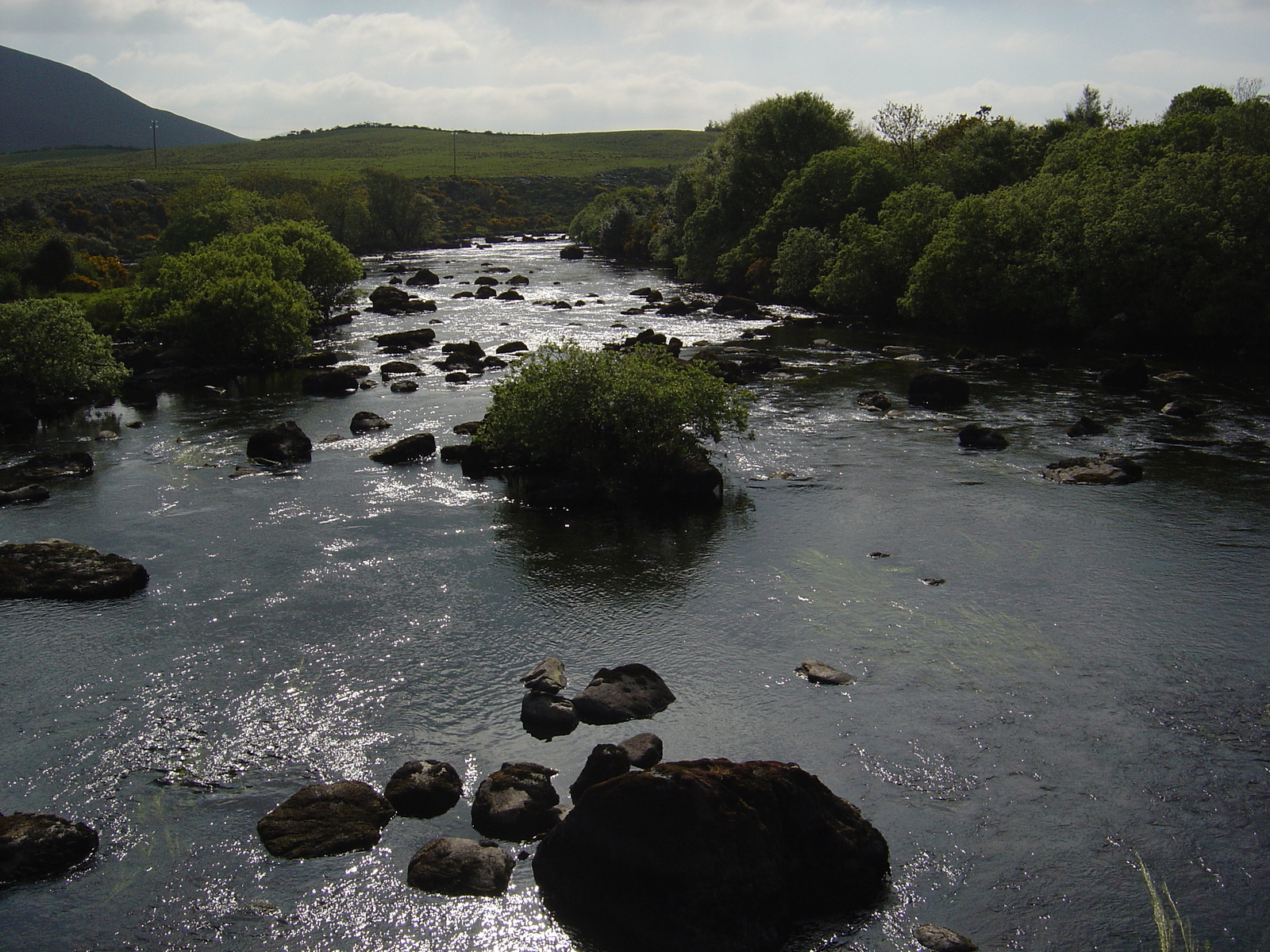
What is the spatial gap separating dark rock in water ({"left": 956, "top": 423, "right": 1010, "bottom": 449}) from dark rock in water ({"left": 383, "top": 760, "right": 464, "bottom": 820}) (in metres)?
27.5

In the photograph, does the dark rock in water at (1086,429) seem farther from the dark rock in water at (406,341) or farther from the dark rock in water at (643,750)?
the dark rock in water at (406,341)

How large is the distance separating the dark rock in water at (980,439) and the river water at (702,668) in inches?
30.7

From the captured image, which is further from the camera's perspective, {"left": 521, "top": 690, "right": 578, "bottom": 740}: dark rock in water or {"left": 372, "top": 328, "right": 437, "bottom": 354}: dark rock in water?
{"left": 372, "top": 328, "right": 437, "bottom": 354}: dark rock in water

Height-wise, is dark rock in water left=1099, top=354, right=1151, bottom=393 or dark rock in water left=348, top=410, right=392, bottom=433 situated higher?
dark rock in water left=1099, top=354, right=1151, bottom=393

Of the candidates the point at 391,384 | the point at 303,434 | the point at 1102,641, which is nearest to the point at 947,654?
the point at 1102,641

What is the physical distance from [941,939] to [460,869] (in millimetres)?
6558

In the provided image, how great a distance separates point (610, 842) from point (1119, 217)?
54.1m

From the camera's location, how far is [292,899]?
44.0 ft

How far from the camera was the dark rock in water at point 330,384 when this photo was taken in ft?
161

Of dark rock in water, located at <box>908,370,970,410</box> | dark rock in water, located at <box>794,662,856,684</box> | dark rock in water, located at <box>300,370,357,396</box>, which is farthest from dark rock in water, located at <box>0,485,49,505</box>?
dark rock in water, located at <box>908,370,970,410</box>

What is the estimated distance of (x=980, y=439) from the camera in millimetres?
37406

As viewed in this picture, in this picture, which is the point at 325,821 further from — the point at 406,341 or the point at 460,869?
the point at 406,341

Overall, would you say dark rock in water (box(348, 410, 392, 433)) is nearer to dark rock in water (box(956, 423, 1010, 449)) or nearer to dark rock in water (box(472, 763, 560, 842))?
dark rock in water (box(956, 423, 1010, 449))

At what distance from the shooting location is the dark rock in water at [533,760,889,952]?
1190cm
